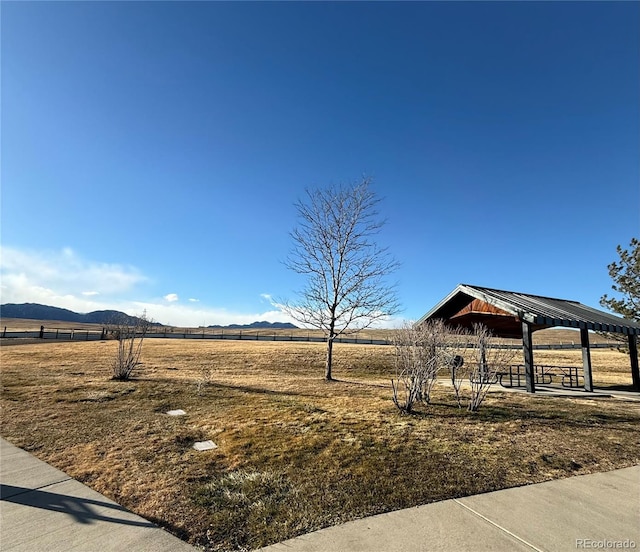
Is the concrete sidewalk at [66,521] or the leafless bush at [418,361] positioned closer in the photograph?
the concrete sidewalk at [66,521]

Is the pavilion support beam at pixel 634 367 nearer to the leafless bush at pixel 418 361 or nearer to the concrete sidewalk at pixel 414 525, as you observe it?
the leafless bush at pixel 418 361

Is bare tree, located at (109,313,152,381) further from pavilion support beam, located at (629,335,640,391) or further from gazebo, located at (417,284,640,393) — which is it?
pavilion support beam, located at (629,335,640,391)

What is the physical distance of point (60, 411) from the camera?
7.79 m

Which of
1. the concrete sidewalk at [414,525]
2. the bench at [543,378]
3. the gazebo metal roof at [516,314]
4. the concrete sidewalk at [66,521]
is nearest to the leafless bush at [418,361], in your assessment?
the gazebo metal roof at [516,314]

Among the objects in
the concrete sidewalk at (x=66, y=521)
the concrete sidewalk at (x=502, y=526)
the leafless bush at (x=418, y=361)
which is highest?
the leafless bush at (x=418, y=361)

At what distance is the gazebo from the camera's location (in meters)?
11.7

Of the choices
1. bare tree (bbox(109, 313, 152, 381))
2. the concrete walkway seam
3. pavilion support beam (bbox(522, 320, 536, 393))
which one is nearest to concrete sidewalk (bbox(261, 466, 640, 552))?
the concrete walkway seam

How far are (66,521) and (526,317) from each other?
39.4 feet

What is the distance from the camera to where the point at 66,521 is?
341 centimetres

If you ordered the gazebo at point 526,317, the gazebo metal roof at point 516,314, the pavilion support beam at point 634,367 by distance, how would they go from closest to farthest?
the gazebo metal roof at point 516,314, the gazebo at point 526,317, the pavilion support beam at point 634,367

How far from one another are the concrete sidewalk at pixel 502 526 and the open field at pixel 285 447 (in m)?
0.22

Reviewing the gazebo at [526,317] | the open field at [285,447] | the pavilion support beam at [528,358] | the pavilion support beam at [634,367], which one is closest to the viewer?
the open field at [285,447]

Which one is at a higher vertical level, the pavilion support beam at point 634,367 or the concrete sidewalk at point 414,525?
the pavilion support beam at point 634,367

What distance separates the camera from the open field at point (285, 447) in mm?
3723
